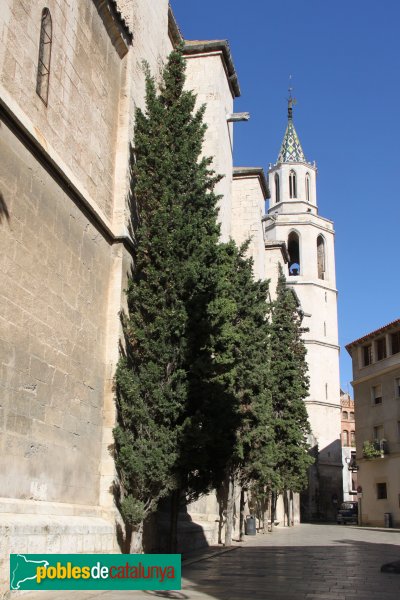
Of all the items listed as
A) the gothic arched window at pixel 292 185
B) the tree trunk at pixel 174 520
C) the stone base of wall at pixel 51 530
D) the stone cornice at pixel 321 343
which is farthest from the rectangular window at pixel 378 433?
the gothic arched window at pixel 292 185

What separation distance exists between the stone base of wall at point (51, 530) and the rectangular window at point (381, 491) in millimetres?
27081

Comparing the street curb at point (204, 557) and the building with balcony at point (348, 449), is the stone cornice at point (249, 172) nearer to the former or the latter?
the street curb at point (204, 557)

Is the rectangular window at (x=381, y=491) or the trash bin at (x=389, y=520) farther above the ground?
the rectangular window at (x=381, y=491)

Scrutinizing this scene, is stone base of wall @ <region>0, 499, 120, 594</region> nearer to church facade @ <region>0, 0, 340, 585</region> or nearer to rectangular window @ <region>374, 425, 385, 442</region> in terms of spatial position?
church facade @ <region>0, 0, 340, 585</region>

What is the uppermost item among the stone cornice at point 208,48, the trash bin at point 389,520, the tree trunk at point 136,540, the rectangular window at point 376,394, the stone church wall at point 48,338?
the stone cornice at point 208,48

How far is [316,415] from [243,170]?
27.4 metres

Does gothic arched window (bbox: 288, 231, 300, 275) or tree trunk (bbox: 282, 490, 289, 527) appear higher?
gothic arched window (bbox: 288, 231, 300, 275)

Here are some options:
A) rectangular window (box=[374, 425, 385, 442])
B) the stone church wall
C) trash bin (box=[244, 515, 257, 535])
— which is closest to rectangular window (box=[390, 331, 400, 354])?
rectangular window (box=[374, 425, 385, 442])

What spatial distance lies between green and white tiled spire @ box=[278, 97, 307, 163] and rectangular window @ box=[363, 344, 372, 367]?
27.7m

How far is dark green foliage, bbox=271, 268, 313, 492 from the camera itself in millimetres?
27562

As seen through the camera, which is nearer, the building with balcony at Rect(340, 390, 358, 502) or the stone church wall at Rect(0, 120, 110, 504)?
the stone church wall at Rect(0, 120, 110, 504)

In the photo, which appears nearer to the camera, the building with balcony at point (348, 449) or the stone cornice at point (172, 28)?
the stone cornice at point (172, 28)

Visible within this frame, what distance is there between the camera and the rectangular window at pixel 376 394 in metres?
36.2

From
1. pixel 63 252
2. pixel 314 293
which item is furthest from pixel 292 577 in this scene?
pixel 314 293
